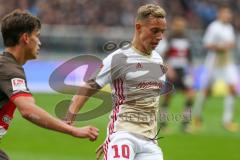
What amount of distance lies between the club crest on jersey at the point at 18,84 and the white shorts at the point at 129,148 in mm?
1559

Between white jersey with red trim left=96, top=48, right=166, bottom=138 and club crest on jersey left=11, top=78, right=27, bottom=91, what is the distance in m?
1.62

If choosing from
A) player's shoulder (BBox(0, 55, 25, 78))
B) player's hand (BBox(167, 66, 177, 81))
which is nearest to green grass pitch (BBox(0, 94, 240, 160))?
player's hand (BBox(167, 66, 177, 81))

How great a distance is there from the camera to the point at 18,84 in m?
5.86

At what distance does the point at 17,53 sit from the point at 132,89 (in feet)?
5.11

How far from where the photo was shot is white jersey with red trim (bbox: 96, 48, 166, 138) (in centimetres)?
725

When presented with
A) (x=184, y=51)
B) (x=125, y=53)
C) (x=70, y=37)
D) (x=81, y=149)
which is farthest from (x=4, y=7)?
(x=125, y=53)

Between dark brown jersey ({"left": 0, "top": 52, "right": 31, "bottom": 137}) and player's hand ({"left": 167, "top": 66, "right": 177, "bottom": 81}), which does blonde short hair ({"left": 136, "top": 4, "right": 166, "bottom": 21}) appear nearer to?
dark brown jersey ({"left": 0, "top": 52, "right": 31, "bottom": 137})

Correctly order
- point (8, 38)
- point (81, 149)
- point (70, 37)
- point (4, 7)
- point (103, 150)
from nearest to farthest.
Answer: point (8, 38), point (103, 150), point (81, 149), point (70, 37), point (4, 7)

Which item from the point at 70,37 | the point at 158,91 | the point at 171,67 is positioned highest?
the point at 70,37

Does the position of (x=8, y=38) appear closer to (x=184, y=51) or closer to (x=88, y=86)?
(x=88, y=86)

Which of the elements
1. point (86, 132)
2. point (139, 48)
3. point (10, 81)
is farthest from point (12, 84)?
point (139, 48)

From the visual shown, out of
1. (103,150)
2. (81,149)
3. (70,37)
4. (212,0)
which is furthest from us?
(212,0)

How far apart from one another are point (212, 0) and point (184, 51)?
13.9m

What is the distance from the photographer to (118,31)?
2669 centimetres
